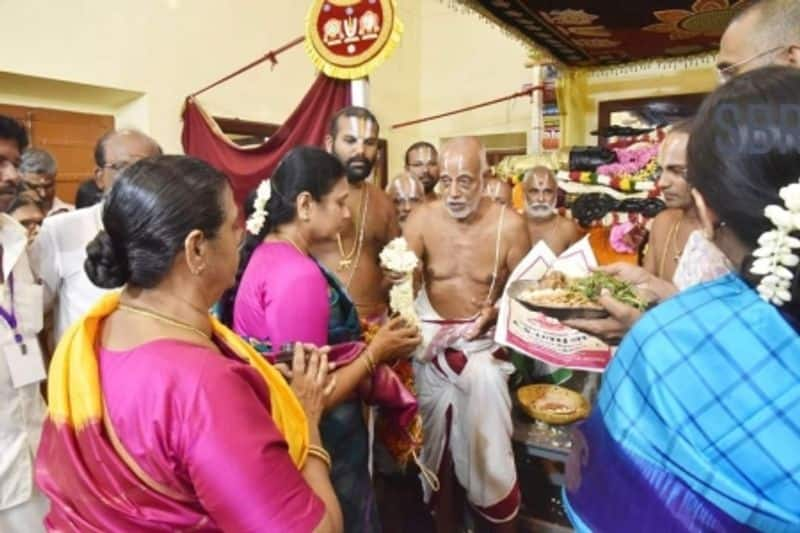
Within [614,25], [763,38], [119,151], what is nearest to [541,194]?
[614,25]

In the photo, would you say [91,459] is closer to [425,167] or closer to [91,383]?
[91,383]

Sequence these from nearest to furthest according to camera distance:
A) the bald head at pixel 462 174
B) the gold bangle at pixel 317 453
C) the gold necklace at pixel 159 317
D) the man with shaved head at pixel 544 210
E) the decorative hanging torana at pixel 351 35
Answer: the gold necklace at pixel 159 317 → the gold bangle at pixel 317 453 → the bald head at pixel 462 174 → the decorative hanging torana at pixel 351 35 → the man with shaved head at pixel 544 210

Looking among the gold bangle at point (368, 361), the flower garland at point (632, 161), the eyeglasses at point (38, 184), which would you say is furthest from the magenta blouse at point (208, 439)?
the flower garland at point (632, 161)

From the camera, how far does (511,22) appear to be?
16.1 feet

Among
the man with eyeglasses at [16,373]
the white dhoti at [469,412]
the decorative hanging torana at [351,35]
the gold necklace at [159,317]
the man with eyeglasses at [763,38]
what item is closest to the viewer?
the gold necklace at [159,317]

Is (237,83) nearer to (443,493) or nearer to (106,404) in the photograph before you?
(443,493)

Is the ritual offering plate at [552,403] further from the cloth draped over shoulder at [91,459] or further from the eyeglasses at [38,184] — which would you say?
the eyeglasses at [38,184]

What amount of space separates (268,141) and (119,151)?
167 cm

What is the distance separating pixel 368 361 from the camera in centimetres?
155

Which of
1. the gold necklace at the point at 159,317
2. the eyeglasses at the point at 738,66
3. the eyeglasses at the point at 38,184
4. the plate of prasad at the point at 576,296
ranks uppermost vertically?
the eyeglasses at the point at 738,66

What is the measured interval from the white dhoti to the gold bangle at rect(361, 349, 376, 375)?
1006 mm

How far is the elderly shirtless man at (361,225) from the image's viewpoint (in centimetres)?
271

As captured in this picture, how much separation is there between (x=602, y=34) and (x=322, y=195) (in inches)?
172

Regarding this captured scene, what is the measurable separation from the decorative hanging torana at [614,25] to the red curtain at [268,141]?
1.50 metres
